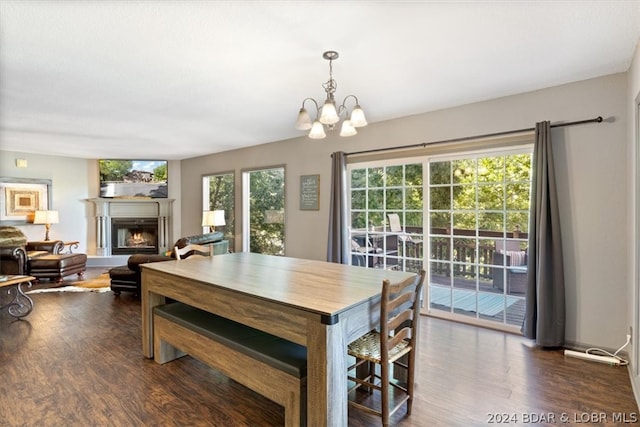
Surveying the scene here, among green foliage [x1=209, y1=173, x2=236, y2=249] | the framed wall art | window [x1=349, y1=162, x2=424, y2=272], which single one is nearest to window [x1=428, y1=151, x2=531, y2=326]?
window [x1=349, y1=162, x2=424, y2=272]

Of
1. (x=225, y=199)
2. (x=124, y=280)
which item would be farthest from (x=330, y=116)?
(x=225, y=199)

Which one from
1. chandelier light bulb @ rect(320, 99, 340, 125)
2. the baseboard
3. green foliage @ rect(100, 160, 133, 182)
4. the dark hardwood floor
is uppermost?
green foliage @ rect(100, 160, 133, 182)

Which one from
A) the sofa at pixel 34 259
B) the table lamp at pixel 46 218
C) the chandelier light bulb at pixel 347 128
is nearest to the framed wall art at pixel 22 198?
the table lamp at pixel 46 218

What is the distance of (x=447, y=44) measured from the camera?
231 cm

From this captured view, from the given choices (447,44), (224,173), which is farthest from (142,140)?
(447,44)

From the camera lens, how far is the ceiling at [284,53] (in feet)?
6.31

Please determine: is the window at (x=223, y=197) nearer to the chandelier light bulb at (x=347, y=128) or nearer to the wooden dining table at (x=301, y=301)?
the wooden dining table at (x=301, y=301)

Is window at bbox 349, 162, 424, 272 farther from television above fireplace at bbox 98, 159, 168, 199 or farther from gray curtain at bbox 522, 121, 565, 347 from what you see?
television above fireplace at bbox 98, 159, 168, 199

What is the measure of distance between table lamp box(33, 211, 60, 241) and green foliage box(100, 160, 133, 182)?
3.95 ft

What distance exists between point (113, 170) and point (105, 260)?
197 cm

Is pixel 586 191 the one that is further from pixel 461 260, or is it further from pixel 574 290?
pixel 461 260

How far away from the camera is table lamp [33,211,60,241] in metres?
6.35

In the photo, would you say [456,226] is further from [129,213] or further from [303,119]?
[129,213]

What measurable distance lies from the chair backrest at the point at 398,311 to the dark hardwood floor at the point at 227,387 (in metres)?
0.51
